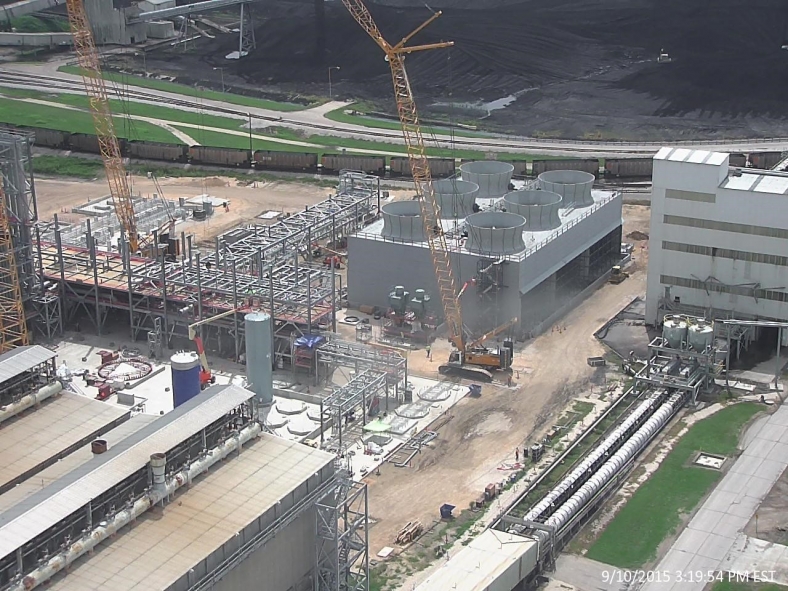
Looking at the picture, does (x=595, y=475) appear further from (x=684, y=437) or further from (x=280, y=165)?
(x=280, y=165)

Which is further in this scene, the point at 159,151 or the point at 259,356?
the point at 159,151

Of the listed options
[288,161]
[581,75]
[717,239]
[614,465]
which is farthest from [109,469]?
[581,75]

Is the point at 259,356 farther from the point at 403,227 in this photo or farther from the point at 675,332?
the point at 675,332

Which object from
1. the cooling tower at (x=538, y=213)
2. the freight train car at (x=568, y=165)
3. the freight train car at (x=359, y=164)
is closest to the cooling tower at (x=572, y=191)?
the cooling tower at (x=538, y=213)

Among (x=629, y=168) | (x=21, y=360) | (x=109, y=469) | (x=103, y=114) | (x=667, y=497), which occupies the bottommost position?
(x=667, y=497)

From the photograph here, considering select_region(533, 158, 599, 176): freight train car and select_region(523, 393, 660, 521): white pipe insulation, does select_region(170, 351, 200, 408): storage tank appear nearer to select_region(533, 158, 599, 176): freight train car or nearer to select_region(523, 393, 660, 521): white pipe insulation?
select_region(523, 393, 660, 521): white pipe insulation

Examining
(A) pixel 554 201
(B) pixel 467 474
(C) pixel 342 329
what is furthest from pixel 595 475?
(A) pixel 554 201
